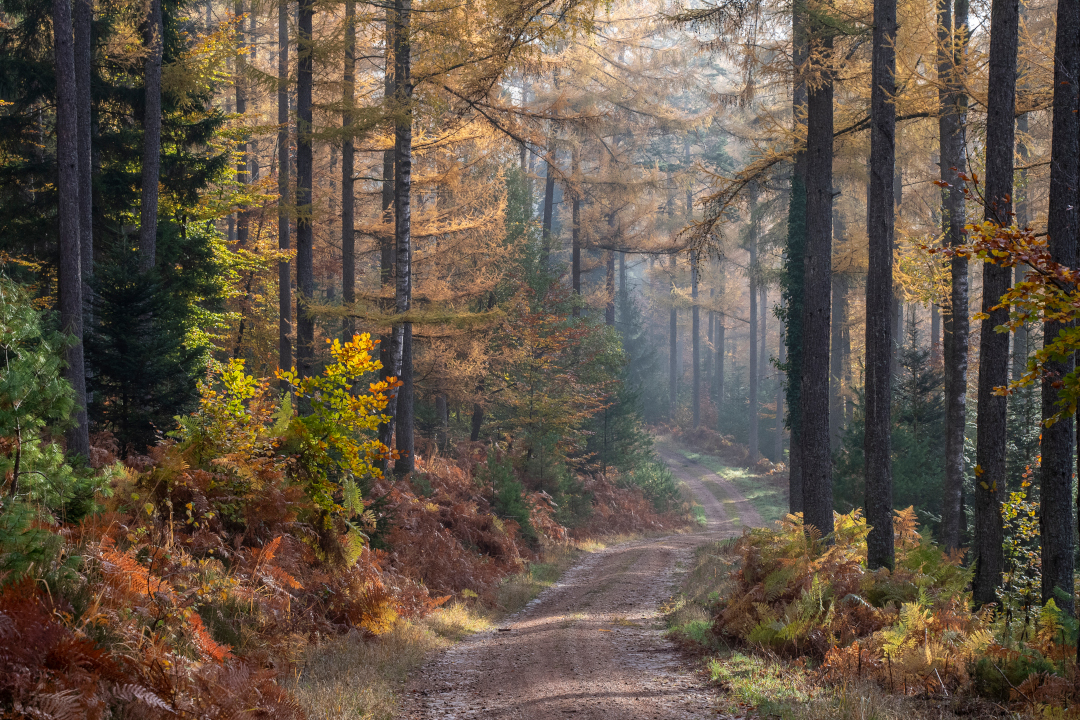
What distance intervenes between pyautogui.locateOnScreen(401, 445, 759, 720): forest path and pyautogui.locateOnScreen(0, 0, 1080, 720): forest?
25 cm

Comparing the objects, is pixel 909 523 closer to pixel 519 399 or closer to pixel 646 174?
pixel 519 399

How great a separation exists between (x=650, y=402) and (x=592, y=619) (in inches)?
1672

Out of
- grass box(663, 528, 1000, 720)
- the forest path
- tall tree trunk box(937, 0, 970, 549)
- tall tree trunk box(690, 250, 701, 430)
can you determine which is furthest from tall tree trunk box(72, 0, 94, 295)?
tall tree trunk box(690, 250, 701, 430)

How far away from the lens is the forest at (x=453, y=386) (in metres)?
5.77

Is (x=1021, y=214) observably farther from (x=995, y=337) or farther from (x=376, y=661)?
(x=376, y=661)

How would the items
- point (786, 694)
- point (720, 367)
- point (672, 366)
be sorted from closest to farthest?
point (786, 694), point (672, 366), point (720, 367)

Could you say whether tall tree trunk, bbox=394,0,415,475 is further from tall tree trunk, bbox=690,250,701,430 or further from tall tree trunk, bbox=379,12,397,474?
tall tree trunk, bbox=690,250,701,430

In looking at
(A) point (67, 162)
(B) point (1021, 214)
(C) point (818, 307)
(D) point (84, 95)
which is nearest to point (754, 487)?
(B) point (1021, 214)

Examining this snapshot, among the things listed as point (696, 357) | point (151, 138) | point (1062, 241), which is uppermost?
point (151, 138)

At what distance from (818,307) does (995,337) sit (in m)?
3.32

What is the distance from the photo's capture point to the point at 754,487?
35906 mm

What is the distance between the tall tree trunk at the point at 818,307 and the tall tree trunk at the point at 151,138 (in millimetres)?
11782

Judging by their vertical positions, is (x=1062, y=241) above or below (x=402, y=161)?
below

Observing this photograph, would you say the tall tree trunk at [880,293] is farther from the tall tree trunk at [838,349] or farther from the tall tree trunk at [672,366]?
the tall tree trunk at [672,366]
